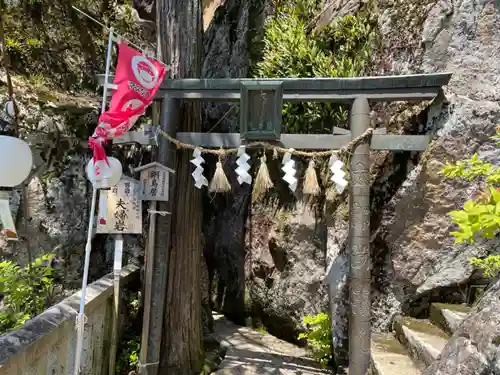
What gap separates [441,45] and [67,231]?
6236mm

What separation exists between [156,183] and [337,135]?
2.14 meters

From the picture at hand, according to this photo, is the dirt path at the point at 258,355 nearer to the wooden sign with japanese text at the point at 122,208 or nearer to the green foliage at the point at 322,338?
the green foliage at the point at 322,338

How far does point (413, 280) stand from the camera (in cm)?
420

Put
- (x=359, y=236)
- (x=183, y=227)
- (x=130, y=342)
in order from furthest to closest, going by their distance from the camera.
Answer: (x=130, y=342) → (x=183, y=227) → (x=359, y=236)

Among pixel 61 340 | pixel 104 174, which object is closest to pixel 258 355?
pixel 61 340

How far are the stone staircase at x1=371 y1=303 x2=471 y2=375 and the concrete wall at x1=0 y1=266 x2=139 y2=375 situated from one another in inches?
105

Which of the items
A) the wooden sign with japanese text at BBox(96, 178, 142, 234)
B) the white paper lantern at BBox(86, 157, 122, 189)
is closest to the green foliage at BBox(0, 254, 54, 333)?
the wooden sign with japanese text at BBox(96, 178, 142, 234)

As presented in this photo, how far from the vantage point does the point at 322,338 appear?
5.11 m

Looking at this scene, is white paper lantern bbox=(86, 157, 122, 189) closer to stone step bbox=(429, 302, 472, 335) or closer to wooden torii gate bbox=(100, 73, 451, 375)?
wooden torii gate bbox=(100, 73, 451, 375)

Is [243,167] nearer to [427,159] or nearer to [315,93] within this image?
[315,93]

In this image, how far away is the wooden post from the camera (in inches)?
168

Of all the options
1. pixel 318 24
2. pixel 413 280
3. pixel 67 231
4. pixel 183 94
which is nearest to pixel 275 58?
pixel 318 24

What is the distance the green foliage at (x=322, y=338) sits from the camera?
5031 millimetres

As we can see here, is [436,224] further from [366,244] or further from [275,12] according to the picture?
[275,12]
